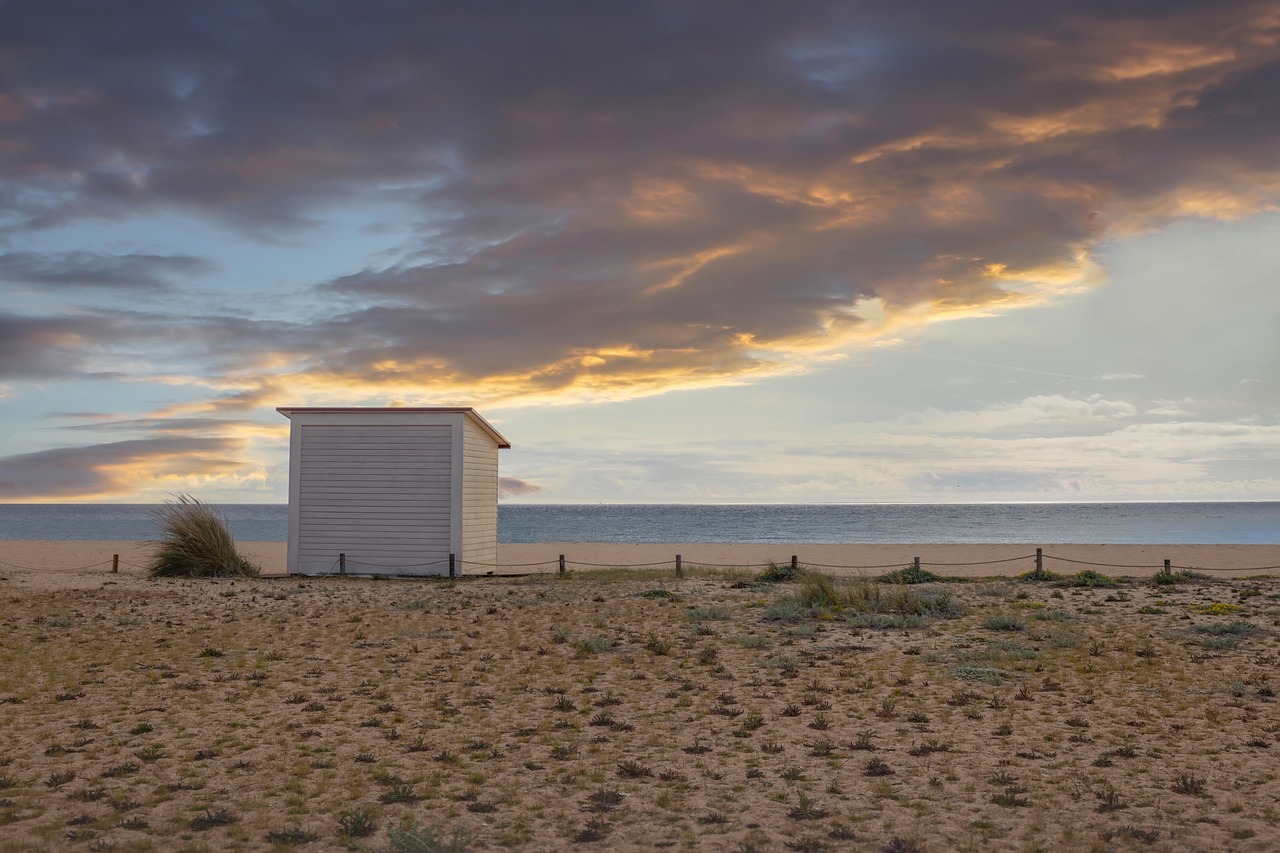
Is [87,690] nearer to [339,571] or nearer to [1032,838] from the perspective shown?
[1032,838]

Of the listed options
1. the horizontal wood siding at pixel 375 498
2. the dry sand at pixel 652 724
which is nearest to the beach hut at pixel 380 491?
the horizontal wood siding at pixel 375 498

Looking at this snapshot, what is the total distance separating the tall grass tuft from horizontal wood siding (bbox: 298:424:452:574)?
1.95 meters

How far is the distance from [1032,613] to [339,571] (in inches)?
670

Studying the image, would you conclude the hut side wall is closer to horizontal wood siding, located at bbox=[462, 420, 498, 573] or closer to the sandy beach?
horizontal wood siding, located at bbox=[462, 420, 498, 573]

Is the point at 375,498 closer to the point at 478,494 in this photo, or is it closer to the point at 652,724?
the point at 478,494

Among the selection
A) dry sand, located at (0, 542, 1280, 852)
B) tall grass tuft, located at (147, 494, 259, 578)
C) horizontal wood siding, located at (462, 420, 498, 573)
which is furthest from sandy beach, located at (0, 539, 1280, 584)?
dry sand, located at (0, 542, 1280, 852)

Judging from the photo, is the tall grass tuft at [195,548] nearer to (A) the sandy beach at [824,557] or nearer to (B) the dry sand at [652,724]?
(B) the dry sand at [652,724]

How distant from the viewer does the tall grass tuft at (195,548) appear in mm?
24859

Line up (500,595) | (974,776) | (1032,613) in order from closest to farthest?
(974,776), (1032,613), (500,595)

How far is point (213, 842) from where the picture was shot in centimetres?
598

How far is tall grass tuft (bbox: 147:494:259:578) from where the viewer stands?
81.6ft

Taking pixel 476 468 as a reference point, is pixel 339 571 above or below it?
below

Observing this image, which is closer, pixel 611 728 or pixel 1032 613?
pixel 611 728

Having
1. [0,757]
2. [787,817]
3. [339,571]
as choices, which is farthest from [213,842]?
[339,571]
